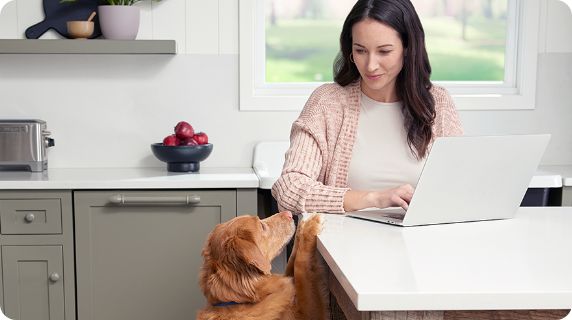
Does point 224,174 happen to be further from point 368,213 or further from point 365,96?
point 368,213

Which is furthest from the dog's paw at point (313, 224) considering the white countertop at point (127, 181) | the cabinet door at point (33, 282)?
the cabinet door at point (33, 282)

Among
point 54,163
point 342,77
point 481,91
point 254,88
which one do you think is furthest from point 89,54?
point 481,91

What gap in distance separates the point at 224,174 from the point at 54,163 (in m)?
0.83

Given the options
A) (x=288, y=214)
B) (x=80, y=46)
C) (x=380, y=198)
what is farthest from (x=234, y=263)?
(x=80, y=46)

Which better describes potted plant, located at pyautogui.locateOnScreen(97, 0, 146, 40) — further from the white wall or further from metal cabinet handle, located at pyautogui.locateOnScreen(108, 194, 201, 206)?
metal cabinet handle, located at pyautogui.locateOnScreen(108, 194, 201, 206)

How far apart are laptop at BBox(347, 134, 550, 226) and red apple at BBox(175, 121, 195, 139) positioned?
1.36m

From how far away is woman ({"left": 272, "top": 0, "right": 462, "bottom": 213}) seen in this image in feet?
7.52

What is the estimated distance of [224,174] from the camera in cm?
322

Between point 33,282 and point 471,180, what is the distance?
1901mm

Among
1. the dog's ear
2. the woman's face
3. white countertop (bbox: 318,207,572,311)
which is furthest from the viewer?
the woman's face

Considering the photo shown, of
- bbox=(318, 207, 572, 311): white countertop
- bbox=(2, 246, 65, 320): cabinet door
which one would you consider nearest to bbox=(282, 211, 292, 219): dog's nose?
bbox=(318, 207, 572, 311): white countertop

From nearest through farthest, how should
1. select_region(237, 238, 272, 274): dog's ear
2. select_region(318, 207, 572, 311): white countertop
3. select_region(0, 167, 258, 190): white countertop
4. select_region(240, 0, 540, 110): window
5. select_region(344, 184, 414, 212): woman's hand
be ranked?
select_region(318, 207, 572, 311): white countertop < select_region(237, 238, 272, 274): dog's ear < select_region(344, 184, 414, 212): woman's hand < select_region(0, 167, 258, 190): white countertop < select_region(240, 0, 540, 110): window

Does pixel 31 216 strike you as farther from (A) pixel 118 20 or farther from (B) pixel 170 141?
(A) pixel 118 20

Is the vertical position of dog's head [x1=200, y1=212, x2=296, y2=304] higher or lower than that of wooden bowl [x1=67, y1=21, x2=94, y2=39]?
lower
